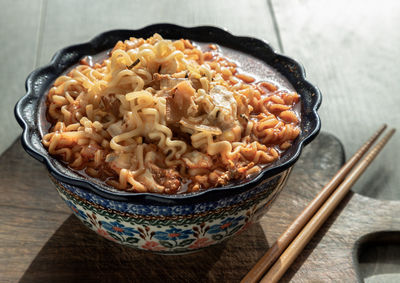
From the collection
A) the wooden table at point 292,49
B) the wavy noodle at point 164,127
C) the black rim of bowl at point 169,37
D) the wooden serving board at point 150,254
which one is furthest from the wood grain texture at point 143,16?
the wavy noodle at point 164,127

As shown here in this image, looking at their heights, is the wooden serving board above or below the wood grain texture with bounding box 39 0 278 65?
below

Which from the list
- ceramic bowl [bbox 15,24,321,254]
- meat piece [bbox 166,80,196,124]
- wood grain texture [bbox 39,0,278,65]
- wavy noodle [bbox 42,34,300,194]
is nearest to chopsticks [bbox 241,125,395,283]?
ceramic bowl [bbox 15,24,321,254]

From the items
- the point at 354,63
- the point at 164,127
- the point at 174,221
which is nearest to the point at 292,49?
the point at 354,63

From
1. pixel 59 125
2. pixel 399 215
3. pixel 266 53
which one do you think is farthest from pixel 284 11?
pixel 59 125

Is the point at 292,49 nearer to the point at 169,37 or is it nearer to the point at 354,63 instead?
the point at 354,63

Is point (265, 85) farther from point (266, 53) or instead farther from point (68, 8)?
point (68, 8)

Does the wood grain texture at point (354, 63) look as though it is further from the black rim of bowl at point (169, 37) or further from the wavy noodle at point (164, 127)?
the wavy noodle at point (164, 127)

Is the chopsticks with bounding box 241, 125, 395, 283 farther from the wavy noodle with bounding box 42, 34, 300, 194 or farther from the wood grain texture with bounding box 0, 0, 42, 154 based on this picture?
the wood grain texture with bounding box 0, 0, 42, 154
